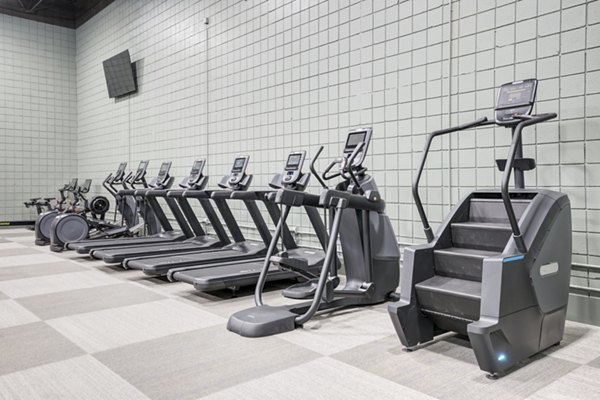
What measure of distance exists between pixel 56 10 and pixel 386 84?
9.99m

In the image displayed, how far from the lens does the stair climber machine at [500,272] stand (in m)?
2.34

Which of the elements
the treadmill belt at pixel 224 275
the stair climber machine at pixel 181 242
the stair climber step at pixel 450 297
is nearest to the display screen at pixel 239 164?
the stair climber machine at pixel 181 242

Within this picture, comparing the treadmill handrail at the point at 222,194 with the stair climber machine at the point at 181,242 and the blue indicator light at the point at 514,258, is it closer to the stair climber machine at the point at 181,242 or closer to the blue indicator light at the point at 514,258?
the stair climber machine at the point at 181,242

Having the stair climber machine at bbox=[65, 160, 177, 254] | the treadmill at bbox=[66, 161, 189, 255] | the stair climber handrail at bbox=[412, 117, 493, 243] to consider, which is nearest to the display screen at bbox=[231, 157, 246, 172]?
the treadmill at bbox=[66, 161, 189, 255]

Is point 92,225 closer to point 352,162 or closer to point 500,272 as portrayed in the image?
point 352,162

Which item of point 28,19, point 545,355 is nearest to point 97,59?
point 28,19

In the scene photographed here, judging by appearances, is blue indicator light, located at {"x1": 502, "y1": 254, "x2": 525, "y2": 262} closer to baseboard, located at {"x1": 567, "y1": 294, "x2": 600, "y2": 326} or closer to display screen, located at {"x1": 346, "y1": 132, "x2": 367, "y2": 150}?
baseboard, located at {"x1": 567, "y1": 294, "x2": 600, "y2": 326}

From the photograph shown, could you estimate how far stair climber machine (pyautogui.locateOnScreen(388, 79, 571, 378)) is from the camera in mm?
2336

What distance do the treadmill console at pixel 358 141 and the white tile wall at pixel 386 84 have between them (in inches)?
33.8

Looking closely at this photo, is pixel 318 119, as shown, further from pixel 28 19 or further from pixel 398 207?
pixel 28 19

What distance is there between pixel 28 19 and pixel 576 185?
1187 cm

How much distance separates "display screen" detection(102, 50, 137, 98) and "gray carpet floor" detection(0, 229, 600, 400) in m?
6.16

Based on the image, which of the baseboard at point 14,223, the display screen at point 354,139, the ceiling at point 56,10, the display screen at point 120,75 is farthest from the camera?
the ceiling at point 56,10

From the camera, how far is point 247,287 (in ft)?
14.8
